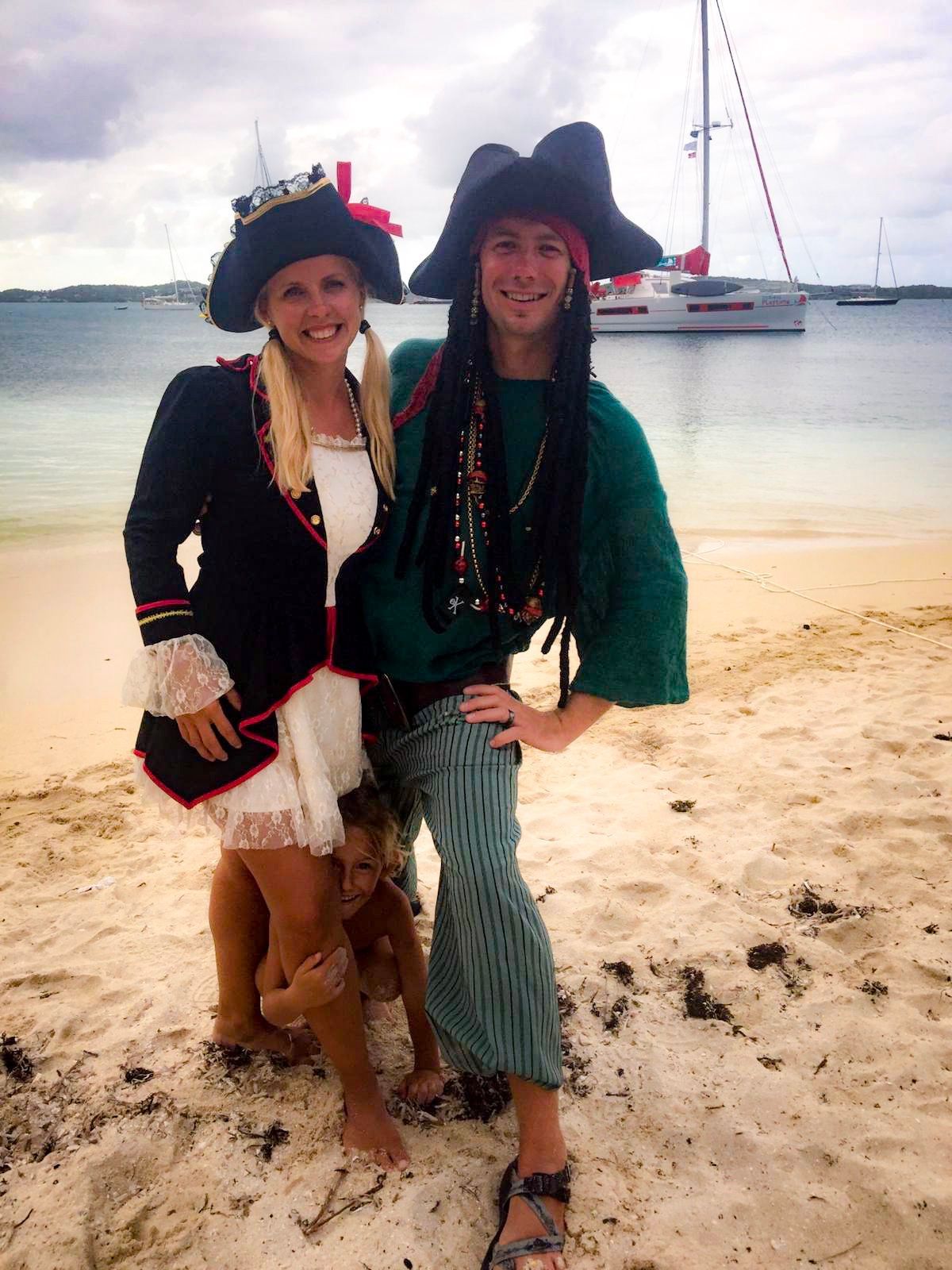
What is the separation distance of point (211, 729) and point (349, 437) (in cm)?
73

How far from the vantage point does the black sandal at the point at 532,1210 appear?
168 cm

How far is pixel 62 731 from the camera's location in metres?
4.07

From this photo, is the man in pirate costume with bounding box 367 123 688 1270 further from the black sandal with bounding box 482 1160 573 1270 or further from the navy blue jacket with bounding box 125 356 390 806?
the navy blue jacket with bounding box 125 356 390 806

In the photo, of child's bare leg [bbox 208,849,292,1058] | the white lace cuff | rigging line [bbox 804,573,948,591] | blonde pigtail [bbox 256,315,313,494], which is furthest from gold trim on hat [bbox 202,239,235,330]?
rigging line [bbox 804,573,948,591]

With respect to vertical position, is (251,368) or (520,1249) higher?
(251,368)

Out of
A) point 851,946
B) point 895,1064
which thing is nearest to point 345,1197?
point 895,1064

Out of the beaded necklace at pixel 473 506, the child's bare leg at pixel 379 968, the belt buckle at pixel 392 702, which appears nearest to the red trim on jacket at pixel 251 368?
the beaded necklace at pixel 473 506

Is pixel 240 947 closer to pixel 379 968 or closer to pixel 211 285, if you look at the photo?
pixel 379 968

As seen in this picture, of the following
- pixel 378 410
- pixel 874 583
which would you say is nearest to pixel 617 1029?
pixel 378 410

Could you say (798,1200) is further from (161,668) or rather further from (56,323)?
(56,323)

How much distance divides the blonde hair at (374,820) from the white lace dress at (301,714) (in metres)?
0.06

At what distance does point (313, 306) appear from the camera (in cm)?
185

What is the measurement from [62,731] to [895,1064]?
142 inches

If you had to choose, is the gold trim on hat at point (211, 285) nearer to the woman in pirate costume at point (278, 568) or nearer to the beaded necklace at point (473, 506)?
the woman in pirate costume at point (278, 568)
